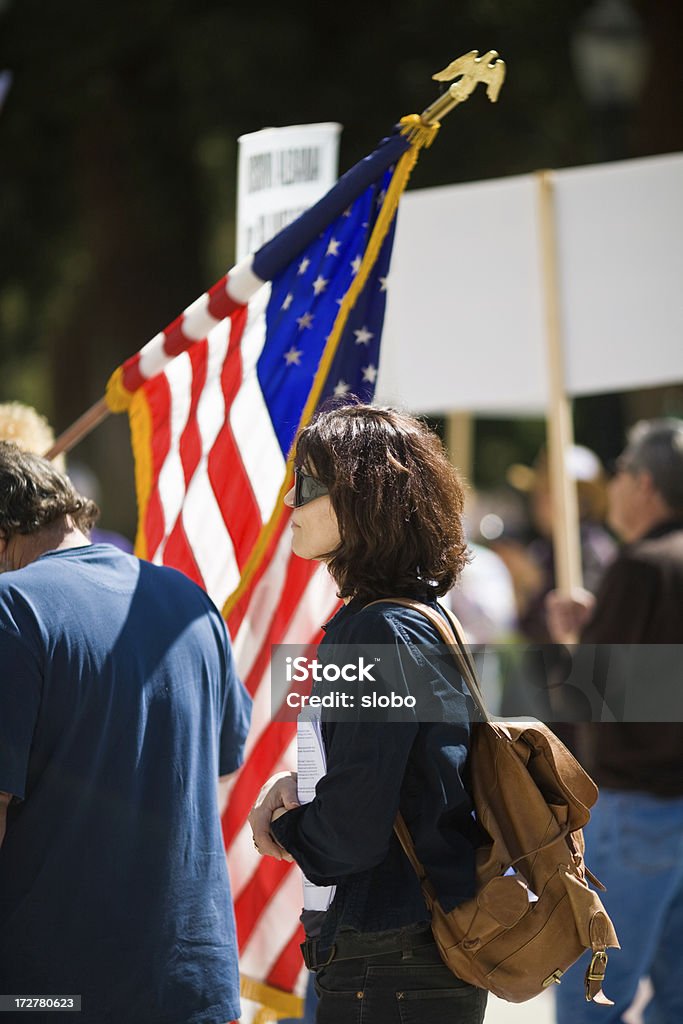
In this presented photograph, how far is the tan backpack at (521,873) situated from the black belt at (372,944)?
0.12 feet

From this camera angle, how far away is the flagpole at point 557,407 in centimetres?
467

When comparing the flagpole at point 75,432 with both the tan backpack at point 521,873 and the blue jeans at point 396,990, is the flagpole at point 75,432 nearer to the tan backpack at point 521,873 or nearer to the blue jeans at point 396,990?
the tan backpack at point 521,873

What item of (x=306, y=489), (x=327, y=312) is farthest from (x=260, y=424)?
(x=306, y=489)

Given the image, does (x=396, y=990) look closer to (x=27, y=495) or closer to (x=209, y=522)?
(x=27, y=495)

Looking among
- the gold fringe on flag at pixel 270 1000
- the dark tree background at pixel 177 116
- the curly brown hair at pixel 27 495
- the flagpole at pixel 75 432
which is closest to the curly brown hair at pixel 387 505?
the curly brown hair at pixel 27 495

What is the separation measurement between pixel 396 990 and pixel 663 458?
8.64ft

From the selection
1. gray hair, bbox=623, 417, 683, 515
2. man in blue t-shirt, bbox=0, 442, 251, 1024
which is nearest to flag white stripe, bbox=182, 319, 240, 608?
man in blue t-shirt, bbox=0, 442, 251, 1024

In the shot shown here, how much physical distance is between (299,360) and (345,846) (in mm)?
1698

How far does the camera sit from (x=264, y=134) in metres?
4.12

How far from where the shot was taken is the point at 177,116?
13.0m

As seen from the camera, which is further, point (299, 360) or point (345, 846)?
point (299, 360)

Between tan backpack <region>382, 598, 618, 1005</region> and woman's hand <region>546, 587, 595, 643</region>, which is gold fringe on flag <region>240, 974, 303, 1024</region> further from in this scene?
woman's hand <region>546, 587, 595, 643</region>

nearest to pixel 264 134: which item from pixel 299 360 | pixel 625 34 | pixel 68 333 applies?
pixel 299 360

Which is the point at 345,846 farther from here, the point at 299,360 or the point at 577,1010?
the point at 577,1010
